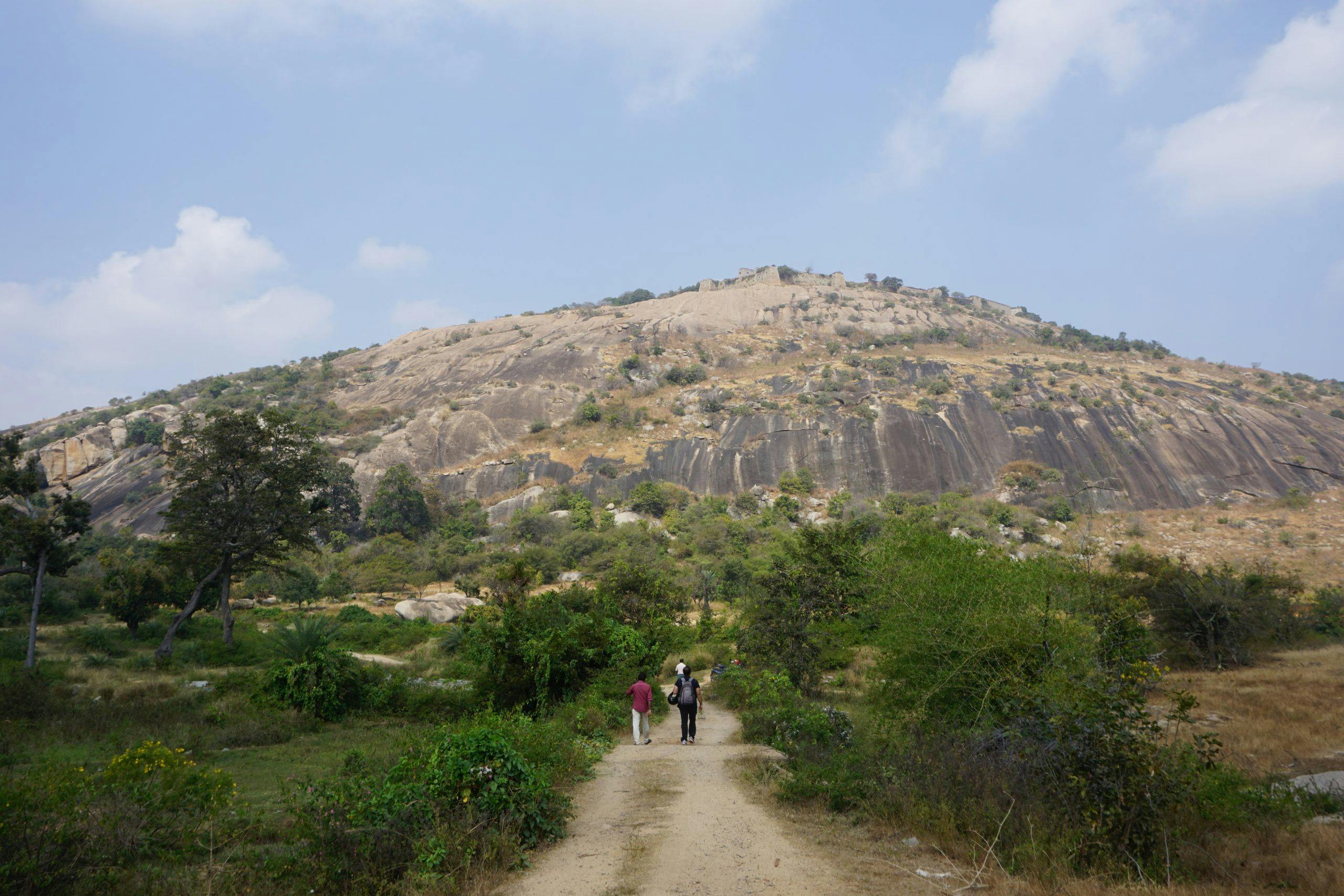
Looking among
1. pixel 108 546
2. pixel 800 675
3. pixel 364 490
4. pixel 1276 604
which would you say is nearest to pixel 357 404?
pixel 364 490

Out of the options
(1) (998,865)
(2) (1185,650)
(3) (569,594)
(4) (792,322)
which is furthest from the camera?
(4) (792,322)

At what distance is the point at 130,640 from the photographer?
24609 millimetres

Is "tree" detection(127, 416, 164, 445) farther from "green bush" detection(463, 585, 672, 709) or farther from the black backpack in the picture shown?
the black backpack

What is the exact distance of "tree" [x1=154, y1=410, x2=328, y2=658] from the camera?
2400 centimetres

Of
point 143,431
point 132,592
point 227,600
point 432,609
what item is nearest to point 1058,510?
point 432,609

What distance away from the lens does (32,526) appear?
18.5m

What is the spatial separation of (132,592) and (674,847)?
26.9m

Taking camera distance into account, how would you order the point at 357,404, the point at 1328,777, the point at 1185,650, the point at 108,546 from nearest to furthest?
the point at 1328,777 < the point at 1185,650 < the point at 108,546 < the point at 357,404

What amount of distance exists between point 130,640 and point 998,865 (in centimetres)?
2895

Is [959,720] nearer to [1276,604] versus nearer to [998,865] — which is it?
[998,865]

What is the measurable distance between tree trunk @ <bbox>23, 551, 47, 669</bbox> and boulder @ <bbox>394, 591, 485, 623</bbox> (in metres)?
14.4

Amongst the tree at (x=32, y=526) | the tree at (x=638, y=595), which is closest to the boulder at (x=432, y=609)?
the tree at (x=638, y=595)

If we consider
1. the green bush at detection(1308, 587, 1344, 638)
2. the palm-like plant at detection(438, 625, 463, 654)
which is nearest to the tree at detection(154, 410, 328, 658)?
the palm-like plant at detection(438, 625, 463, 654)

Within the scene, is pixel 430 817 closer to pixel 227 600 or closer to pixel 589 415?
pixel 227 600
